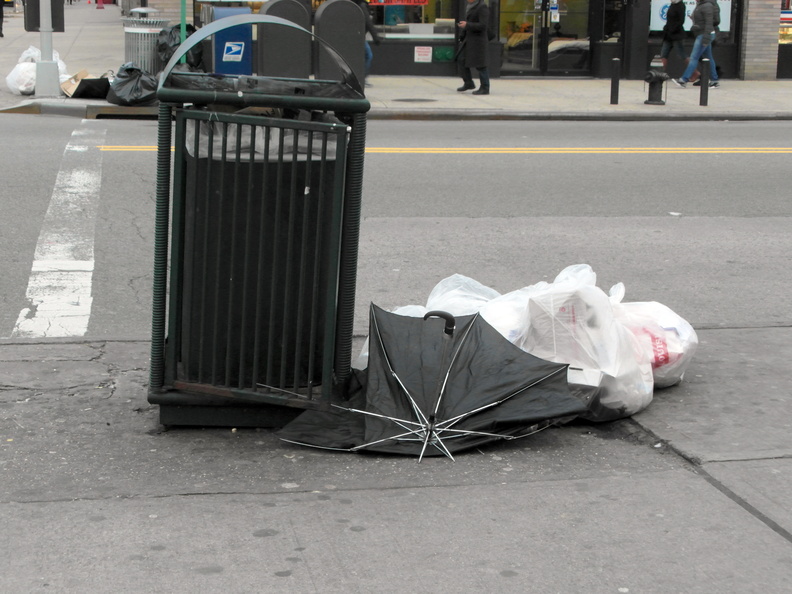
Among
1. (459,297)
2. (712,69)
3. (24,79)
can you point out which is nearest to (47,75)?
(24,79)

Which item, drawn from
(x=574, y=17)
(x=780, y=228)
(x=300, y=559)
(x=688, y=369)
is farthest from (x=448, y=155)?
(x=574, y=17)

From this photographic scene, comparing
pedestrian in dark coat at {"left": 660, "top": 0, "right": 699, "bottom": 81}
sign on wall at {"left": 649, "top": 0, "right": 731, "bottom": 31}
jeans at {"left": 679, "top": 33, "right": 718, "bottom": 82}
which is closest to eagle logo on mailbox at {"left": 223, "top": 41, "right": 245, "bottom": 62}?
jeans at {"left": 679, "top": 33, "right": 718, "bottom": 82}

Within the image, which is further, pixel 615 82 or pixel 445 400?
pixel 615 82

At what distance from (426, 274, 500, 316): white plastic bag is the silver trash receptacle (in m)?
12.6

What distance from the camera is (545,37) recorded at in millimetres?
21141

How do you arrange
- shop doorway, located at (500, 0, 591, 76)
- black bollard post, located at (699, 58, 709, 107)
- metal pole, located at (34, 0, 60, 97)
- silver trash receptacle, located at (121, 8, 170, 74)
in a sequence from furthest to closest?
shop doorway, located at (500, 0, 591, 76) < black bollard post, located at (699, 58, 709, 107) < silver trash receptacle, located at (121, 8, 170, 74) < metal pole, located at (34, 0, 60, 97)

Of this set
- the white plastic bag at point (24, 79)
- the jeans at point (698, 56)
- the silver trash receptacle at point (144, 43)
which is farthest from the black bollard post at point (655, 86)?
the white plastic bag at point (24, 79)

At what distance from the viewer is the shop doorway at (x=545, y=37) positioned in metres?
20.7

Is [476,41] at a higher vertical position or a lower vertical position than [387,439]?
higher

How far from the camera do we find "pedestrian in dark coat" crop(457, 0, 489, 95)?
17312 millimetres

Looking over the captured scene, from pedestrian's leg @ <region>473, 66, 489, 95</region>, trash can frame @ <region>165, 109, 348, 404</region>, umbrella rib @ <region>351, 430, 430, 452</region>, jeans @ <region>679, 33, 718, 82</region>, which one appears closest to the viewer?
trash can frame @ <region>165, 109, 348, 404</region>

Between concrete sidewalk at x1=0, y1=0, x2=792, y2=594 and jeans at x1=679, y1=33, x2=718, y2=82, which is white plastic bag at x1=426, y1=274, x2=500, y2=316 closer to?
concrete sidewalk at x1=0, y1=0, x2=792, y2=594

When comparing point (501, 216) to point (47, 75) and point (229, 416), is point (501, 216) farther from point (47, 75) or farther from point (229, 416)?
point (47, 75)

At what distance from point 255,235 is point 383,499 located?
1.17 meters
